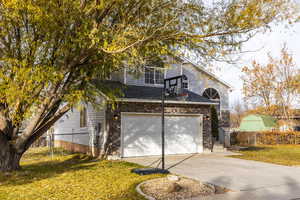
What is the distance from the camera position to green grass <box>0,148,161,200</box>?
6457 millimetres

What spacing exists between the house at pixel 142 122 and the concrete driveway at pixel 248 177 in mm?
2593

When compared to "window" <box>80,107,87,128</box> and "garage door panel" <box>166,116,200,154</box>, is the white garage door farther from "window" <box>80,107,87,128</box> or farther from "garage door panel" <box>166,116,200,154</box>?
"window" <box>80,107,87,128</box>

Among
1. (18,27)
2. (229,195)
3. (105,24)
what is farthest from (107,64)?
(229,195)

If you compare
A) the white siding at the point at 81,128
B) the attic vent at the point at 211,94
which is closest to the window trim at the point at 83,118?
the white siding at the point at 81,128

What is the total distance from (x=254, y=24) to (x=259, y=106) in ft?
90.2

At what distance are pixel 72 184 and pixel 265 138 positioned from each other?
1924 centimetres

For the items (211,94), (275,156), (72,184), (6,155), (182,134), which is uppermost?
(211,94)

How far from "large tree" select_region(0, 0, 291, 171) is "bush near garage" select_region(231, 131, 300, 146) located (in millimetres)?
16053

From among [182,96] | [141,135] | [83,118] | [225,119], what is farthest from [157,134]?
[225,119]

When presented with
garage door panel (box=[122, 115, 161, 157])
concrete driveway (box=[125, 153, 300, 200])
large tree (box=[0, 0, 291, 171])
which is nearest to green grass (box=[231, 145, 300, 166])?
concrete driveway (box=[125, 153, 300, 200])

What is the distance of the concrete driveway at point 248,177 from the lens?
673 centimetres

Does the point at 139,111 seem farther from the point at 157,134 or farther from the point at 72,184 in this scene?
the point at 72,184

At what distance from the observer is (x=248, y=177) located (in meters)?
8.79

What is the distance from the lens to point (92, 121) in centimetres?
1447
